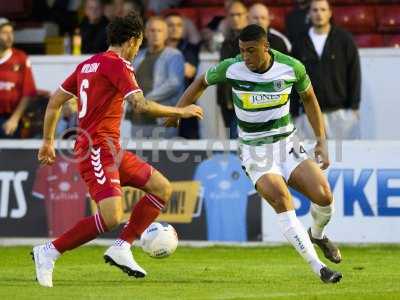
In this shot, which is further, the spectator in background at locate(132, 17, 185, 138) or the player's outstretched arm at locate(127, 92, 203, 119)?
the spectator in background at locate(132, 17, 185, 138)

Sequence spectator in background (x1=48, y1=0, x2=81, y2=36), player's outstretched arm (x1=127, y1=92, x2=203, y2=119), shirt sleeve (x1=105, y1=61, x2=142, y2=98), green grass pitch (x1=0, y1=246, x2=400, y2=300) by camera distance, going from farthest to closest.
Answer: spectator in background (x1=48, y1=0, x2=81, y2=36)
shirt sleeve (x1=105, y1=61, x2=142, y2=98)
player's outstretched arm (x1=127, y1=92, x2=203, y2=119)
green grass pitch (x1=0, y1=246, x2=400, y2=300)

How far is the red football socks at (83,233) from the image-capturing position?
1051 centimetres

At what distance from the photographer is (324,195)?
36.3 feet

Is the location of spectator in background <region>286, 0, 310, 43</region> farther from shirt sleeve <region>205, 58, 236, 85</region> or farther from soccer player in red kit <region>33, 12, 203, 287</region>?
soccer player in red kit <region>33, 12, 203, 287</region>

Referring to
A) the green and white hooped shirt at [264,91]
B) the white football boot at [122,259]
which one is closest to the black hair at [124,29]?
the green and white hooped shirt at [264,91]

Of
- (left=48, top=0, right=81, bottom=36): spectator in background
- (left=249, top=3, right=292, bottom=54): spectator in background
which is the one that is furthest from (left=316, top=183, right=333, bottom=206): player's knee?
(left=48, top=0, right=81, bottom=36): spectator in background

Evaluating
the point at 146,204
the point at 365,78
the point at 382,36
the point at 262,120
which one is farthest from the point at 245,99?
the point at 382,36

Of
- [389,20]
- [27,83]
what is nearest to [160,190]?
[27,83]

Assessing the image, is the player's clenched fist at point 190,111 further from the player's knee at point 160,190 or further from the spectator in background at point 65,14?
the spectator in background at point 65,14

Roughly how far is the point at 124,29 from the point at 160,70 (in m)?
4.77

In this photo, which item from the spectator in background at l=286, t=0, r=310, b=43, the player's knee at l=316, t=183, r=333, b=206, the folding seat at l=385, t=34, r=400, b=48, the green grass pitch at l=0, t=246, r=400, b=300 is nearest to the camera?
the green grass pitch at l=0, t=246, r=400, b=300

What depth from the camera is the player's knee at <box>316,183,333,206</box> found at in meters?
11.0

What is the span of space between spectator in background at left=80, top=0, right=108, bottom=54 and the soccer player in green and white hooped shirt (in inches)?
225

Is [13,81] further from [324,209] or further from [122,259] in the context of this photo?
[324,209]
